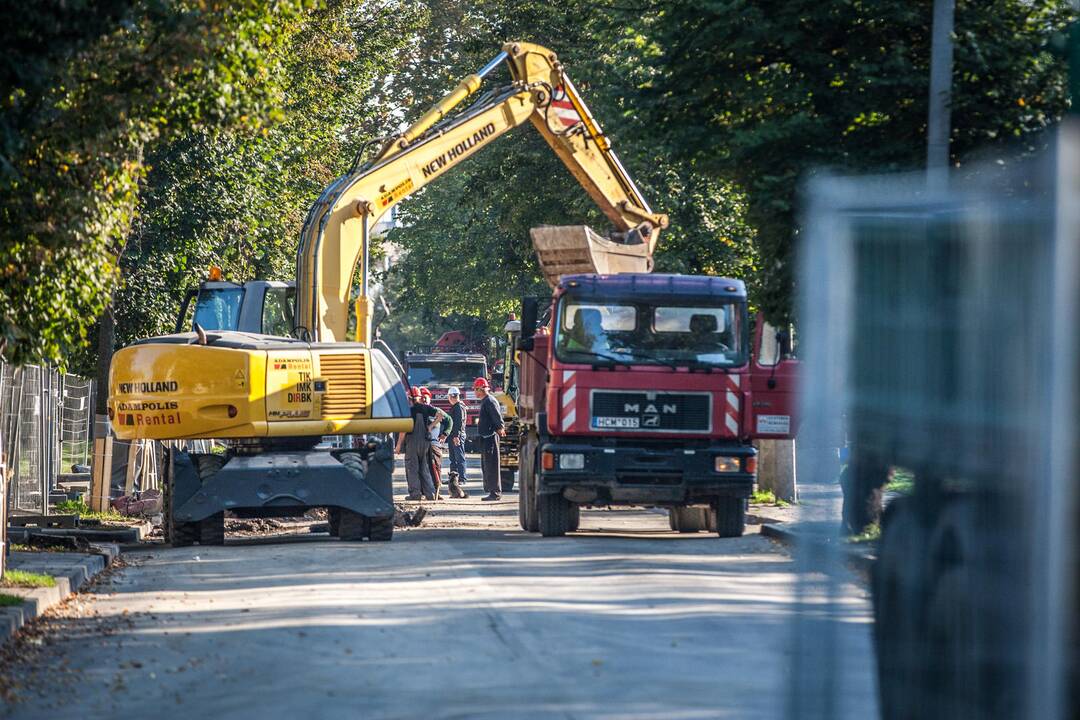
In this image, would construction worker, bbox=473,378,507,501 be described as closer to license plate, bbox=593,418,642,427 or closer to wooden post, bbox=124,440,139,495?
wooden post, bbox=124,440,139,495

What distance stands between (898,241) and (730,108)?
11.5 meters

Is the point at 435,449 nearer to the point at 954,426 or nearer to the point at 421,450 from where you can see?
the point at 421,450

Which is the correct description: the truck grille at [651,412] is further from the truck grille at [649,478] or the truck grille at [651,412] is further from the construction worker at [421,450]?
the construction worker at [421,450]

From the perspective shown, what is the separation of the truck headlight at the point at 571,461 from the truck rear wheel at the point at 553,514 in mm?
647

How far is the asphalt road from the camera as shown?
29.0 feet

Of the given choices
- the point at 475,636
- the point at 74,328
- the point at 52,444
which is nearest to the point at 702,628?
the point at 475,636

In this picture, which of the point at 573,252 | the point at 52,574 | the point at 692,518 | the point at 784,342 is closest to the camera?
the point at 52,574

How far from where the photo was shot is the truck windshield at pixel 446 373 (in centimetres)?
5134

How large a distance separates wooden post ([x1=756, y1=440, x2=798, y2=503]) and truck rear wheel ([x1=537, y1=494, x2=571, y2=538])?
6.34m

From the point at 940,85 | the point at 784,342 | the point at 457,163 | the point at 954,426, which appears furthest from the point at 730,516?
the point at 954,426

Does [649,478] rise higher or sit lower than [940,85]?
lower

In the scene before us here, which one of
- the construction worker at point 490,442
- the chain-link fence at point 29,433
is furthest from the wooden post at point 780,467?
the chain-link fence at point 29,433

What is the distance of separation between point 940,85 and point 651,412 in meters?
5.55

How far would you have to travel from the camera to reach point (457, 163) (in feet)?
82.6
